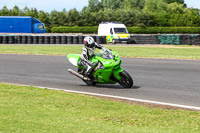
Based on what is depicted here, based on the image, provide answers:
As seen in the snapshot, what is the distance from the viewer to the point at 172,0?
154250 mm

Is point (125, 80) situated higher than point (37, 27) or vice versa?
point (37, 27)

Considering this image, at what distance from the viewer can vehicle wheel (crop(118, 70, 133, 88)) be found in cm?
1076

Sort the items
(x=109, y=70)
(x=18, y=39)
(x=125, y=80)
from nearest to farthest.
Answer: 1. (x=109, y=70)
2. (x=125, y=80)
3. (x=18, y=39)

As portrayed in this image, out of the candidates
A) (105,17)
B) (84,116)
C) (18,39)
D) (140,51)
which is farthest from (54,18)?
(84,116)

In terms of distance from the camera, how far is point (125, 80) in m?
10.9

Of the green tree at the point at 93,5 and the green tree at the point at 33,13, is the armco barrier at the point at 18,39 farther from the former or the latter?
the green tree at the point at 93,5

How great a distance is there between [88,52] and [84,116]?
407cm

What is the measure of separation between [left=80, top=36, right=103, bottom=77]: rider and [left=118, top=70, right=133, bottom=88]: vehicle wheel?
0.79m

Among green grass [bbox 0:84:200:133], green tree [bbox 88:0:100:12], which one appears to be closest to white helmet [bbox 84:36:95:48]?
green grass [bbox 0:84:200:133]

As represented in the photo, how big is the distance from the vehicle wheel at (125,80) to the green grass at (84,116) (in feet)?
6.04

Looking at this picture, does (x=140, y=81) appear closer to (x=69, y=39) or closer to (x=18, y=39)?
(x=69, y=39)

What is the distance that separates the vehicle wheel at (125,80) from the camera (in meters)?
10.8

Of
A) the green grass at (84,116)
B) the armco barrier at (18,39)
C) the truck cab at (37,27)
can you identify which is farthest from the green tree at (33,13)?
the green grass at (84,116)

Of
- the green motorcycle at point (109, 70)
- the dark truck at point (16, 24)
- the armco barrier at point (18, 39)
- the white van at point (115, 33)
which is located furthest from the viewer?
the dark truck at point (16, 24)
